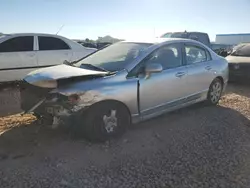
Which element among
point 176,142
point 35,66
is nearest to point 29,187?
point 176,142

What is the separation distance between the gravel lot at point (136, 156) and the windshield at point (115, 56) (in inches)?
43.0

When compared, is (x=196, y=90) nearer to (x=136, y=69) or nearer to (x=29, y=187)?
(x=136, y=69)

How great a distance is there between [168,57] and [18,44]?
495 centimetres

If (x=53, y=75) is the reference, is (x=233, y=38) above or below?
above

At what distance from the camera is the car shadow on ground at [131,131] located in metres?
4.50

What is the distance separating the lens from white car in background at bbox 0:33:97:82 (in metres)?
8.70

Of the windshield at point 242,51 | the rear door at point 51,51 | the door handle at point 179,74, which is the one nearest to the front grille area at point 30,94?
the door handle at point 179,74

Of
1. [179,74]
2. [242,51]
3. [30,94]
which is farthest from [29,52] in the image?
[242,51]

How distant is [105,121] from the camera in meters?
4.71

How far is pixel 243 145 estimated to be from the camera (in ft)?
16.0

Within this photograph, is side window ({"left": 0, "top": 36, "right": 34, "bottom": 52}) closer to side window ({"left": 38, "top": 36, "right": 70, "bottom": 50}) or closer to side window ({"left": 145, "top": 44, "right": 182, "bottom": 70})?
side window ({"left": 38, "top": 36, "right": 70, "bottom": 50})

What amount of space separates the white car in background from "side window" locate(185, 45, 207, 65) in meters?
4.47

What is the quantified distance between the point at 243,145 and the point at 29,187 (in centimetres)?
308

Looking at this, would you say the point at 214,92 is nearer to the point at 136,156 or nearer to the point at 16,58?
the point at 136,156
